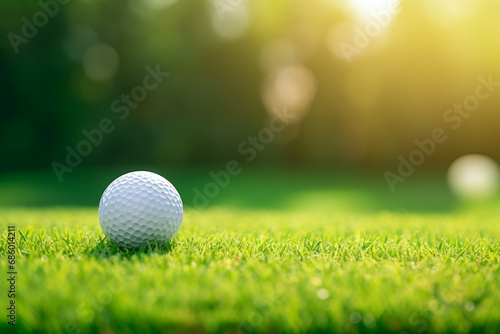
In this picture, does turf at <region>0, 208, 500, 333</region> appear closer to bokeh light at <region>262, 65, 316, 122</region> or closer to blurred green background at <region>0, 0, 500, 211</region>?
blurred green background at <region>0, 0, 500, 211</region>

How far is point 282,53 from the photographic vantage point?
880 inches

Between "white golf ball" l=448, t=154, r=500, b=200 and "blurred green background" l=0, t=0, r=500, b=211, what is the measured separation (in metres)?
2.45

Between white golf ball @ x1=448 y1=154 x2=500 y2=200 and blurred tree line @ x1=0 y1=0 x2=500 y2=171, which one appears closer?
white golf ball @ x1=448 y1=154 x2=500 y2=200

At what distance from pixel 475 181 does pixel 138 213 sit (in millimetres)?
14236

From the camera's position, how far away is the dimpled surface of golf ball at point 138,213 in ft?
11.0

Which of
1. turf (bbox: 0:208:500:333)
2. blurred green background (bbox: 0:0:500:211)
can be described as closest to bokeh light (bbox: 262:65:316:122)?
blurred green background (bbox: 0:0:500:211)

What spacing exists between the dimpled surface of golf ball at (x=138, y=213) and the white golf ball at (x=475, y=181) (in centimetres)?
1284

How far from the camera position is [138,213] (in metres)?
3.35

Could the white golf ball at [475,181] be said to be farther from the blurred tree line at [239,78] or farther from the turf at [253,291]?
the turf at [253,291]

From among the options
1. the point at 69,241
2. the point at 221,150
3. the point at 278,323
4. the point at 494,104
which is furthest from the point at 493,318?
the point at 494,104

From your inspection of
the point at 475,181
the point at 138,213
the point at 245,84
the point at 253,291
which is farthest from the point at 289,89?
the point at 253,291

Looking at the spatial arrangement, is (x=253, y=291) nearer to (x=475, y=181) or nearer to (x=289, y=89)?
(x=475, y=181)

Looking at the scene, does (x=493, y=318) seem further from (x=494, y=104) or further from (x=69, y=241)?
(x=494, y=104)

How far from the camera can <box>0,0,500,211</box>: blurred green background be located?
65.3 feet
